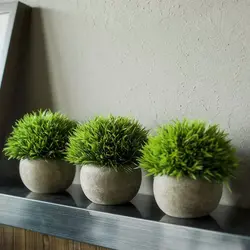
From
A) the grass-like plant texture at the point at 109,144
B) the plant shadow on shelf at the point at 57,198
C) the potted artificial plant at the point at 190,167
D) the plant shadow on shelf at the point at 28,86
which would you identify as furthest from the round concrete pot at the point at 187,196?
the plant shadow on shelf at the point at 28,86

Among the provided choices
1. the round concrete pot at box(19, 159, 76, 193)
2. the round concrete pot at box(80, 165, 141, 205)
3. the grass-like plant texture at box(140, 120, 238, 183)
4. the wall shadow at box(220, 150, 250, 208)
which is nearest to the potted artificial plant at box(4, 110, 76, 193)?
the round concrete pot at box(19, 159, 76, 193)

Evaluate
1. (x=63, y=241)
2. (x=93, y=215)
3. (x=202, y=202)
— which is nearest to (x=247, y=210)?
(x=202, y=202)

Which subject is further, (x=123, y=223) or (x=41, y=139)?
(x=41, y=139)

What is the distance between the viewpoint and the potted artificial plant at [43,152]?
0.87m

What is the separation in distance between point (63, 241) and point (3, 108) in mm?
389

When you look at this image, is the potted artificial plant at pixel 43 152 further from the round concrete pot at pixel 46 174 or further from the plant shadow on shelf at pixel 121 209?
the plant shadow on shelf at pixel 121 209

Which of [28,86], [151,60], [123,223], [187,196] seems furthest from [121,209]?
[28,86]

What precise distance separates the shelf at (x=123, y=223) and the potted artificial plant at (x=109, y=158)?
0.10ft

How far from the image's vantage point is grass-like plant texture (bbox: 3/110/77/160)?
0.86 m

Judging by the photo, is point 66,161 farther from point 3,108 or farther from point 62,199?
point 3,108

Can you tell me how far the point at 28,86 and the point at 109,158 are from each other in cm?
42

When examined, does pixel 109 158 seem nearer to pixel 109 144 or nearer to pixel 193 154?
pixel 109 144

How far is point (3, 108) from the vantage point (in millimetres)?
1037

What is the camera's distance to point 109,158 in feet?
2.54
